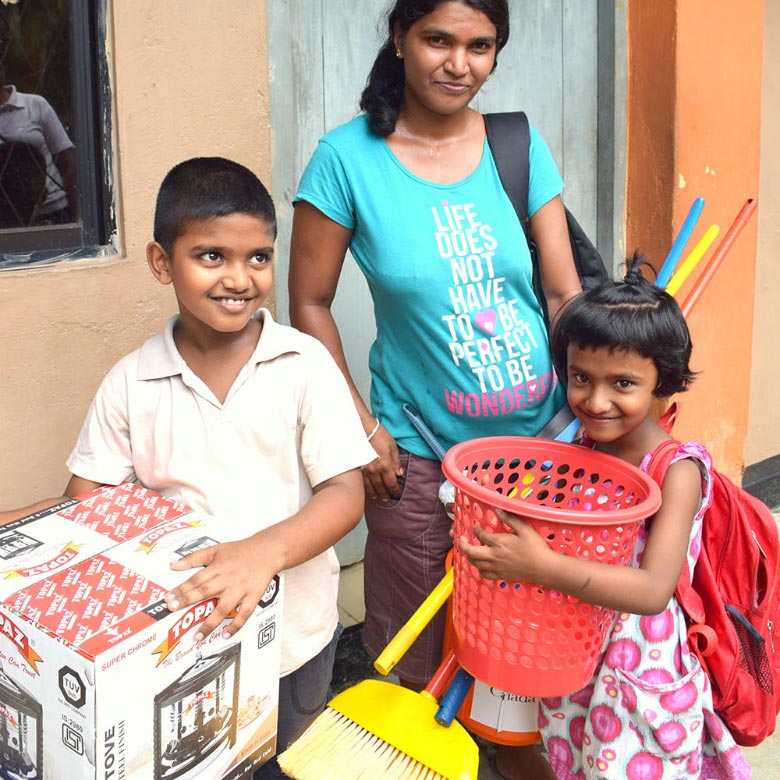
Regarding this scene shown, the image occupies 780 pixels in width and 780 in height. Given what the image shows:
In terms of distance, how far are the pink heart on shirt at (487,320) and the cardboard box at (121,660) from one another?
0.75m

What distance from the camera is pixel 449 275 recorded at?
1919mm

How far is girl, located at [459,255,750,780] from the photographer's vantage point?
1683mm

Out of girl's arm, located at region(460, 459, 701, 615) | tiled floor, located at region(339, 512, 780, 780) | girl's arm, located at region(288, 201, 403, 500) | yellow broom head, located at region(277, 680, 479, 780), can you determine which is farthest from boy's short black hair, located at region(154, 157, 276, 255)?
tiled floor, located at region(339, 512, 780, 780)

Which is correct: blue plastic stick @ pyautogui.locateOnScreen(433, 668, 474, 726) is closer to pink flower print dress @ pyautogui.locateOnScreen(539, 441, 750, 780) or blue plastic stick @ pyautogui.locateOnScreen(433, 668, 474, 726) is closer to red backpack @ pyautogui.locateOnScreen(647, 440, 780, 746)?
pink flower print dress @ pyautogui.locateOnScreen(539, 441, 750, 780)

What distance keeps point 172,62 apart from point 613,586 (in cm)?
156

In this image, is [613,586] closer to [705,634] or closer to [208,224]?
[705,634]

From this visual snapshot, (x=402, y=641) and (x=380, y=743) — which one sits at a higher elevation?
(x=402, y=641)

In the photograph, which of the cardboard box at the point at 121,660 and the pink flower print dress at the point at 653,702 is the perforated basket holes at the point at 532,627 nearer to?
the pink flower print dress at the point at 653,702

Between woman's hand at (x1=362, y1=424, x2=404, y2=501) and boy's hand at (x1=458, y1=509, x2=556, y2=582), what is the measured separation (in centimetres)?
50

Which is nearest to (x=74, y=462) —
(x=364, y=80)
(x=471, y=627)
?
(x=471, y=627)

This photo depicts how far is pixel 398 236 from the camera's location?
1911 mm

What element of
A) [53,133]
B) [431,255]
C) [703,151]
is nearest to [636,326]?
[431,255]

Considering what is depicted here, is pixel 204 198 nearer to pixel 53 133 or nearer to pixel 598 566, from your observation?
pixel 53 133

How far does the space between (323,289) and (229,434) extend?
0.55m
